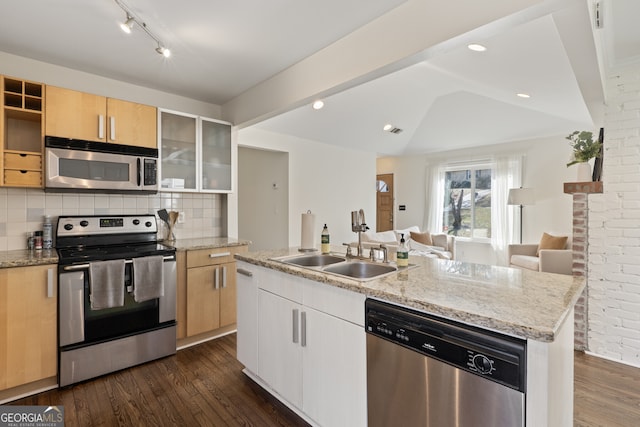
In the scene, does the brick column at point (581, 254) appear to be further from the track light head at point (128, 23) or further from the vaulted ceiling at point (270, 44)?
the track light head at point (128, 23)

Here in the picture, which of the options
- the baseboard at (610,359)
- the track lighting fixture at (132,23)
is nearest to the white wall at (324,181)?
the track lighting fixture at (132,23)

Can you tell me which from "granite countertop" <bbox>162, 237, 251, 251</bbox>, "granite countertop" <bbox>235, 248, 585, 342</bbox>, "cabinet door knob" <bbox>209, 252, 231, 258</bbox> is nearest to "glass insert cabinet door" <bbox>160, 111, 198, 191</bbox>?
"granite countertop" <bbox>162, 237, 251, 251</bbox>

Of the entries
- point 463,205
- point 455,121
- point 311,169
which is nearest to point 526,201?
point 463,205

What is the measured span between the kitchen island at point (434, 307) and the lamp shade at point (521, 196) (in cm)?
392

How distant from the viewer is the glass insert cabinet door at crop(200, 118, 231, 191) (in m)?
3.26

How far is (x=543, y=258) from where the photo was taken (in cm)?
397

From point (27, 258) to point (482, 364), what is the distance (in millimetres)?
2800

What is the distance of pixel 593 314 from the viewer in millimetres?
2680

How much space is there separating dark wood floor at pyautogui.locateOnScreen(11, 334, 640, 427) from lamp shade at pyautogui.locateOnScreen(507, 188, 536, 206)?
301cm

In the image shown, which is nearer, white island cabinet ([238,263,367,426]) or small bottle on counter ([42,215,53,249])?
white island cabinet ([238,263,367,426])

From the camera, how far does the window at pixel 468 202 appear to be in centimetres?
598

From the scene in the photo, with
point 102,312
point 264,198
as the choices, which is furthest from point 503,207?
point 102,312

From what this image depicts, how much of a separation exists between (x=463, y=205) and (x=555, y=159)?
5.55ft

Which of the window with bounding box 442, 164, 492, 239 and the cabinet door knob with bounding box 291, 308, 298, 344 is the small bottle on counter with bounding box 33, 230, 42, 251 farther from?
the window with bounding box 442, 164, 492, 239
